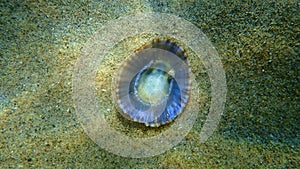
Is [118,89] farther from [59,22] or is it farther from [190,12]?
[190,12]

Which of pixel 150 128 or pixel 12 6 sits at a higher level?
pixel 12 6

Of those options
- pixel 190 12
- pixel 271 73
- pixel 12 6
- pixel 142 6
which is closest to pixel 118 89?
pixel 142 6

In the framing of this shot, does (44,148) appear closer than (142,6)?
Yes

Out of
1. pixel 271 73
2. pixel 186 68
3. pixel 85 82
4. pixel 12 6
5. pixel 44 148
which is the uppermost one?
pixel 271 73

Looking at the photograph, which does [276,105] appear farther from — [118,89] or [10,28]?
[10,28]

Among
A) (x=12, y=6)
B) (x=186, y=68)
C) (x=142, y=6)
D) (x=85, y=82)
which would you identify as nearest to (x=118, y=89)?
(x=85, y=82)

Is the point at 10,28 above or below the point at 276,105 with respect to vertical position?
below
